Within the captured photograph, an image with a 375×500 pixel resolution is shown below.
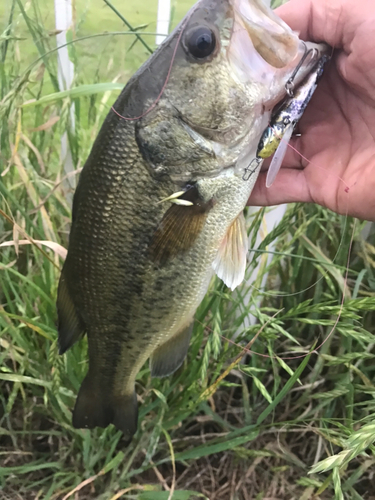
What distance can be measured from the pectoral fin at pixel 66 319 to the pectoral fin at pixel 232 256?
304 mm

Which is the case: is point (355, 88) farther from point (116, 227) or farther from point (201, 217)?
point (116, 227)

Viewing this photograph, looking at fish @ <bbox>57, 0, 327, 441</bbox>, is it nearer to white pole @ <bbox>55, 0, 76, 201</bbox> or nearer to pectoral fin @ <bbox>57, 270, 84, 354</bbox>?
pectoral fin @ <bbox>57, 270, 84, 354</bbox>

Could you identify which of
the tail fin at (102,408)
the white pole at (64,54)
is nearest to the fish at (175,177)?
the tail fin at (102,408)

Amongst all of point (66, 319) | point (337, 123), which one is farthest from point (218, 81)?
point (66, 319)

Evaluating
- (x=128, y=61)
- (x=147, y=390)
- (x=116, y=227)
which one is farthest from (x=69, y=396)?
(x=128, y=61)

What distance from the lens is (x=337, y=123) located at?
911mm

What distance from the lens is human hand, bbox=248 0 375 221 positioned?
74cm

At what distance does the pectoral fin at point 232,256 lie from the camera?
77 centimetres

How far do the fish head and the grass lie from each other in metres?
0.28

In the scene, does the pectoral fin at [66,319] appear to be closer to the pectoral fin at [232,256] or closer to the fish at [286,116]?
the pectoral fin at [232,256]

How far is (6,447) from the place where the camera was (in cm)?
113

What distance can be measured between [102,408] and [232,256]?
0.46 metres

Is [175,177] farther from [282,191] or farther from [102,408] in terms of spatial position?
[102,408]

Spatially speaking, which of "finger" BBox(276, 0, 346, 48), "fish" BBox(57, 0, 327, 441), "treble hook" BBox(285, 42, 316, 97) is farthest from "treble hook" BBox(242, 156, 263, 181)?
"finger" BBox(276, 0, 346, 48)
